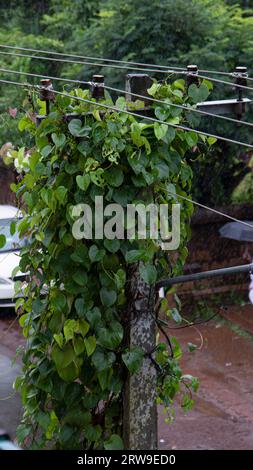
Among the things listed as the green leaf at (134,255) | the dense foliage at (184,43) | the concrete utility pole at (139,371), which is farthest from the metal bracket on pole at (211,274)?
the dense foliage at (184,43)

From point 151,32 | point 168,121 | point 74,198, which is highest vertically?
point 151,32

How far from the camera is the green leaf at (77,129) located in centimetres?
495

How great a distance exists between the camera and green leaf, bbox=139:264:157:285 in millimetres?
5086

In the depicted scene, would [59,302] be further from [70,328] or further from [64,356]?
[64,356]

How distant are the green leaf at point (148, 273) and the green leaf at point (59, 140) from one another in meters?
0.93

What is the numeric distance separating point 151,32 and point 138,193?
781 cm

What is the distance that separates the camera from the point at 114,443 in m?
5.21

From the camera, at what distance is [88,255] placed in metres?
5.03

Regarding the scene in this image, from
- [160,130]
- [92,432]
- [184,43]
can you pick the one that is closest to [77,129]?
[160,130]

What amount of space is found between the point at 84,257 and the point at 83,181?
49 cm

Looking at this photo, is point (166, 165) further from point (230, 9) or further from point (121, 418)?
point (230, 9)

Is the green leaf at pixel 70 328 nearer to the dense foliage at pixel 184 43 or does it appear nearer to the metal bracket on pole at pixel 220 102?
the metal bracket on pole at pixel 220 102

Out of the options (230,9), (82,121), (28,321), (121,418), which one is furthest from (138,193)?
(230,9)

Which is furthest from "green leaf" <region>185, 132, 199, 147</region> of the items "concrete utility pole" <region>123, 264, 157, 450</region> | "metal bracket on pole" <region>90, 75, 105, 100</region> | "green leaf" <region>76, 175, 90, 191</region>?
"concrete utility pole" <region>123, 264, 157, 450</region>
